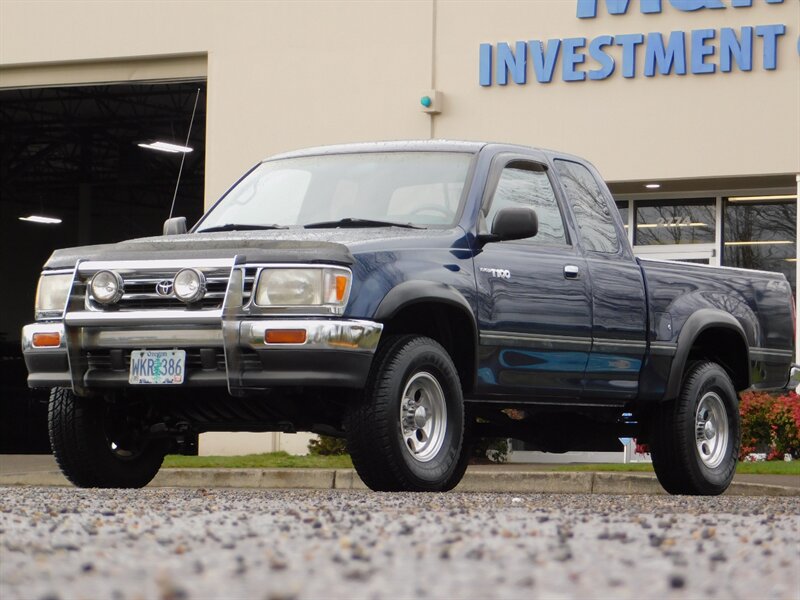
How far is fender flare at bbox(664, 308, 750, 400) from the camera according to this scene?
9664mm

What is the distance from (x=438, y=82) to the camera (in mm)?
18516

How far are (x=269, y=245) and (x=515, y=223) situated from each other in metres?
1.39

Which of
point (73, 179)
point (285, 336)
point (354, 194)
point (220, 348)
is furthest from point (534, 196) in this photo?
point (73, 179)

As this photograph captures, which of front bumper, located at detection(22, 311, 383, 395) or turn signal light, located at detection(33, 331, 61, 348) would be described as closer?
front bumper, located at detection(22, 311, 383, 395)

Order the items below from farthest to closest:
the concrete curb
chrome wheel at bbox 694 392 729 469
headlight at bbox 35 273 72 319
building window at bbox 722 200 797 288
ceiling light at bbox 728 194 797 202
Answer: building window at bbox 722 200 797 288
ceiling light at bbox 728 194 797 202
the concrete curb
chrome wheel at bbox 694 392 729 469
headlight at bbox 35 273 72 319

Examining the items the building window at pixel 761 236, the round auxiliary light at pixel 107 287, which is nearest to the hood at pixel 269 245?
the round auxiliary light at pixel 107 287

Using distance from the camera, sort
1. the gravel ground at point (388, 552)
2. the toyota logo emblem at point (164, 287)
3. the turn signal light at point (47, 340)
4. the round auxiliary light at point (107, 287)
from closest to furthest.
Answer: the gravel ground at point (388, 552), the toyota logo emblem at point (164, 287), the round auxiliary light at point (107, 287), the turn signal light at point (47, 340)

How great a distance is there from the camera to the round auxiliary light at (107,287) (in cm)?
786

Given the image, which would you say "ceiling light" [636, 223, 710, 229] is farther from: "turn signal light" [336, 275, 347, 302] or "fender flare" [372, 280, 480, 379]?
"turn signal light" [336, 275, 347, 302]

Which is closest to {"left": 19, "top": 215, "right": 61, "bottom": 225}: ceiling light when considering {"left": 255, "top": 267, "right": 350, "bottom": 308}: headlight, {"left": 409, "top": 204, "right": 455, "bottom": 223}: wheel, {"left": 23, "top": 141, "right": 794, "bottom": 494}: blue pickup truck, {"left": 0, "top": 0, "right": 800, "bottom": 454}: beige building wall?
{"left": 0, "top": 0, "right": 800, "bottom": 454}: beige building wall

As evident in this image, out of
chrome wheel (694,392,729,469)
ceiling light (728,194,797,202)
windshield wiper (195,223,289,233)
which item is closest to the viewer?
windshield wiper (195,223,289,233)

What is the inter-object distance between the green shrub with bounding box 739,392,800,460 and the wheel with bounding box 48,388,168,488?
8.08 meters

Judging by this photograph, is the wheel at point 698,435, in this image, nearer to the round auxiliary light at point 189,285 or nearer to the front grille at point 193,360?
the front grille at point 193,360

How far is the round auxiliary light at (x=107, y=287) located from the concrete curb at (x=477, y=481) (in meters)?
4.93
